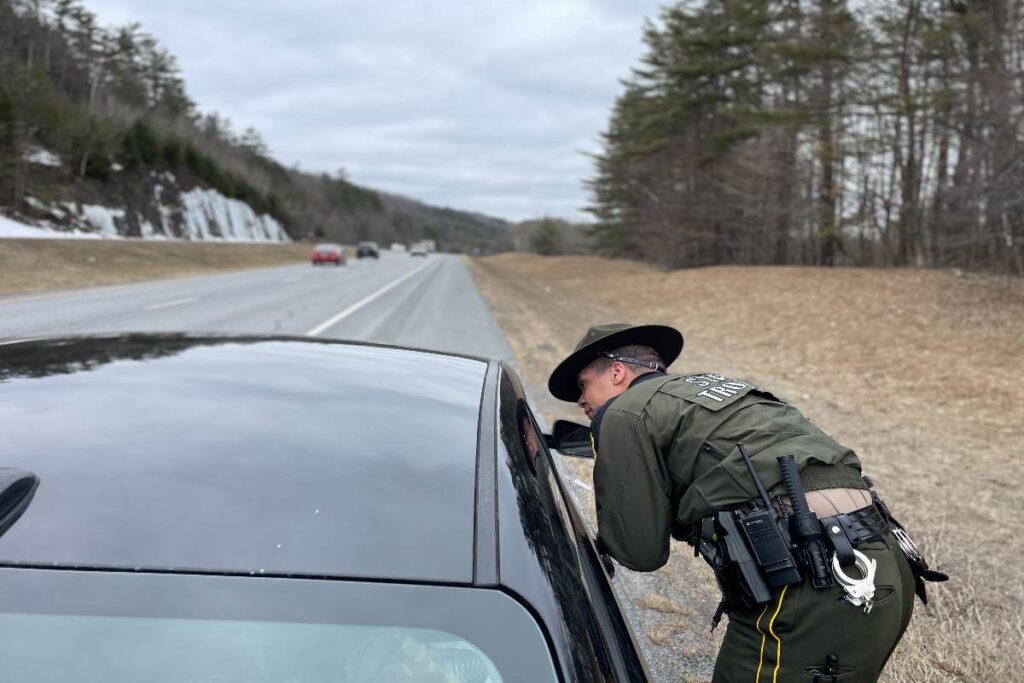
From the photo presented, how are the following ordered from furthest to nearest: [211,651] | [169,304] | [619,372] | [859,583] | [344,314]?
[169,304]
[344,314]
[619,372]
[859,583]
[211,651]

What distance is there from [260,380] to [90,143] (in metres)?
55.0

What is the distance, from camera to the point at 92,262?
79.4 feet

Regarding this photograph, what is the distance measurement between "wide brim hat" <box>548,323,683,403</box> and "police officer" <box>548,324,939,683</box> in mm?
288

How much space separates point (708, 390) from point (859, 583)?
0.64 m

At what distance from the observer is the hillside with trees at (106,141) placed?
40281 millimetres

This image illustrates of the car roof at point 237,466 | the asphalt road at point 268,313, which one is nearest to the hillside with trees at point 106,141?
the asphalt road at point 268,313

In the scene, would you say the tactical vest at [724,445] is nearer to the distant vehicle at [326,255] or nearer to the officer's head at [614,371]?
the officer's head at [614,371]

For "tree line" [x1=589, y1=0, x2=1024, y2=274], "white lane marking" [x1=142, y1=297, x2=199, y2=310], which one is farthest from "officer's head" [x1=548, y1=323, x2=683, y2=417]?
"tree line" [x1=589, y1=0, x2=1024, y2=274]

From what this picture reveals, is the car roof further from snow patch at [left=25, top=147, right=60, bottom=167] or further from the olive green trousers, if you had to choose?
snow patch at [left=25, top=147, right=60, bottom=167]

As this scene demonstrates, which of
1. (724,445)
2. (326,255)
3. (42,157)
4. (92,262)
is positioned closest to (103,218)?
(42,157)

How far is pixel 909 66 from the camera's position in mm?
20125

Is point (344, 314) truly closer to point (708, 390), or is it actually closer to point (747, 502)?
point (708, 390)

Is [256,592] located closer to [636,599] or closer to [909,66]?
[636,599]

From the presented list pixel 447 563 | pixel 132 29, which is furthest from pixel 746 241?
pixel 132 29
